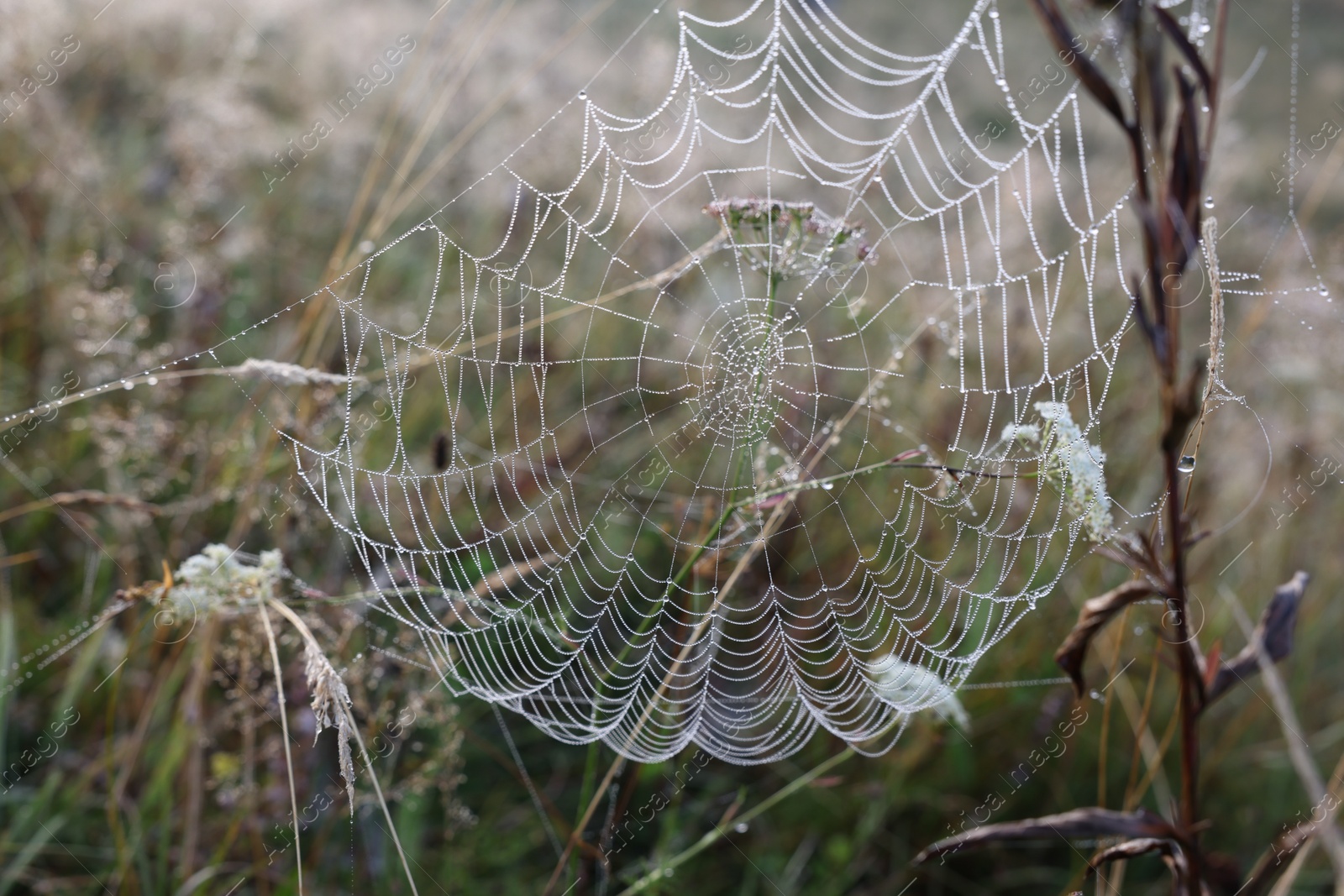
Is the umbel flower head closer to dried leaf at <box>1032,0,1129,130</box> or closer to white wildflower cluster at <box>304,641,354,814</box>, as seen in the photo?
dried leaf at <box>1032,0,1129,130</box>

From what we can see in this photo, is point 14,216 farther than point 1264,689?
No

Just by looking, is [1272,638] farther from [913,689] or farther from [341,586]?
[341,586]

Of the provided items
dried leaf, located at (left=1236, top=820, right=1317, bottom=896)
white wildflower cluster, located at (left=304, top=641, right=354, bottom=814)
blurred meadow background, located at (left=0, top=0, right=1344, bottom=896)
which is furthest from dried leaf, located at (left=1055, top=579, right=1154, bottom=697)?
white wildflower cluster, located at (left=304, top=641, right=354, bottom=814)

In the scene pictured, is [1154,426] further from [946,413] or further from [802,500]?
[802,500]

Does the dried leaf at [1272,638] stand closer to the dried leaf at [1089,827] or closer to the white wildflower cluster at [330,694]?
the dried leaf at [1089,827]

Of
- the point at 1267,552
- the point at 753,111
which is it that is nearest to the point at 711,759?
the point at 1267,552

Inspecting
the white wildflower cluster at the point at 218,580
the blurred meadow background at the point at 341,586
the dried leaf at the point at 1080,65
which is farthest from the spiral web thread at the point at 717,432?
the dried leaf at the point at 1080,65
